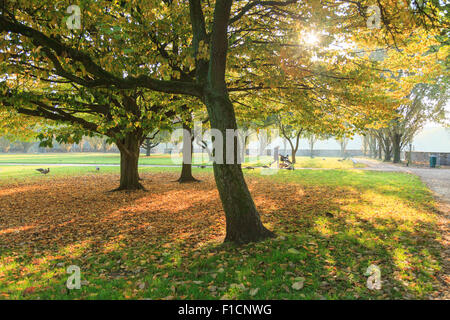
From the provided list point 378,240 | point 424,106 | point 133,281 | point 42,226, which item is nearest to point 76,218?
point 42,226

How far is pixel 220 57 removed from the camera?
5.39 metres

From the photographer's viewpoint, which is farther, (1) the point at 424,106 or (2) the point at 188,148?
(1) the point at 424,106

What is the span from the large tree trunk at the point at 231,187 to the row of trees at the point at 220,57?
0.02m

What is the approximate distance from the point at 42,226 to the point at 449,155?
115 ft

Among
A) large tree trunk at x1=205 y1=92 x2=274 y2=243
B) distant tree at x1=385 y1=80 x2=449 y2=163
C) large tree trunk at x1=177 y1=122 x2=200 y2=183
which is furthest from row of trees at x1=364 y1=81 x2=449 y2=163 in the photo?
large tree trunk at x1=205 y1=92 x2=274 y2=243

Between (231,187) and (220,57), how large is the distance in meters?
2.79

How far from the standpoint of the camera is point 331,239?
18.7 ft

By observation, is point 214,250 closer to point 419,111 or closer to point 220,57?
point 220,57

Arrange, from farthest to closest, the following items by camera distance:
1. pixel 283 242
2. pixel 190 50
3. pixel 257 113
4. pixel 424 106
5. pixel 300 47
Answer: pixel 424 106 < pixel 257 113 < pixel 300 47 < pixel 190 50 < pixel 283 242

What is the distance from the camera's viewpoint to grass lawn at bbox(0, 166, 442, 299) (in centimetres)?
379

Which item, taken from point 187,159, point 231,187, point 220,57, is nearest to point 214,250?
point 231,187

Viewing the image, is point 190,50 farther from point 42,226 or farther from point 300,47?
point 42,226

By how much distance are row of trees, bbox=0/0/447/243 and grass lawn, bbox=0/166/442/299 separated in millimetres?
1177

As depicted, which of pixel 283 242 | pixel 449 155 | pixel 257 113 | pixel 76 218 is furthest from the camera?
pixel 449 155
